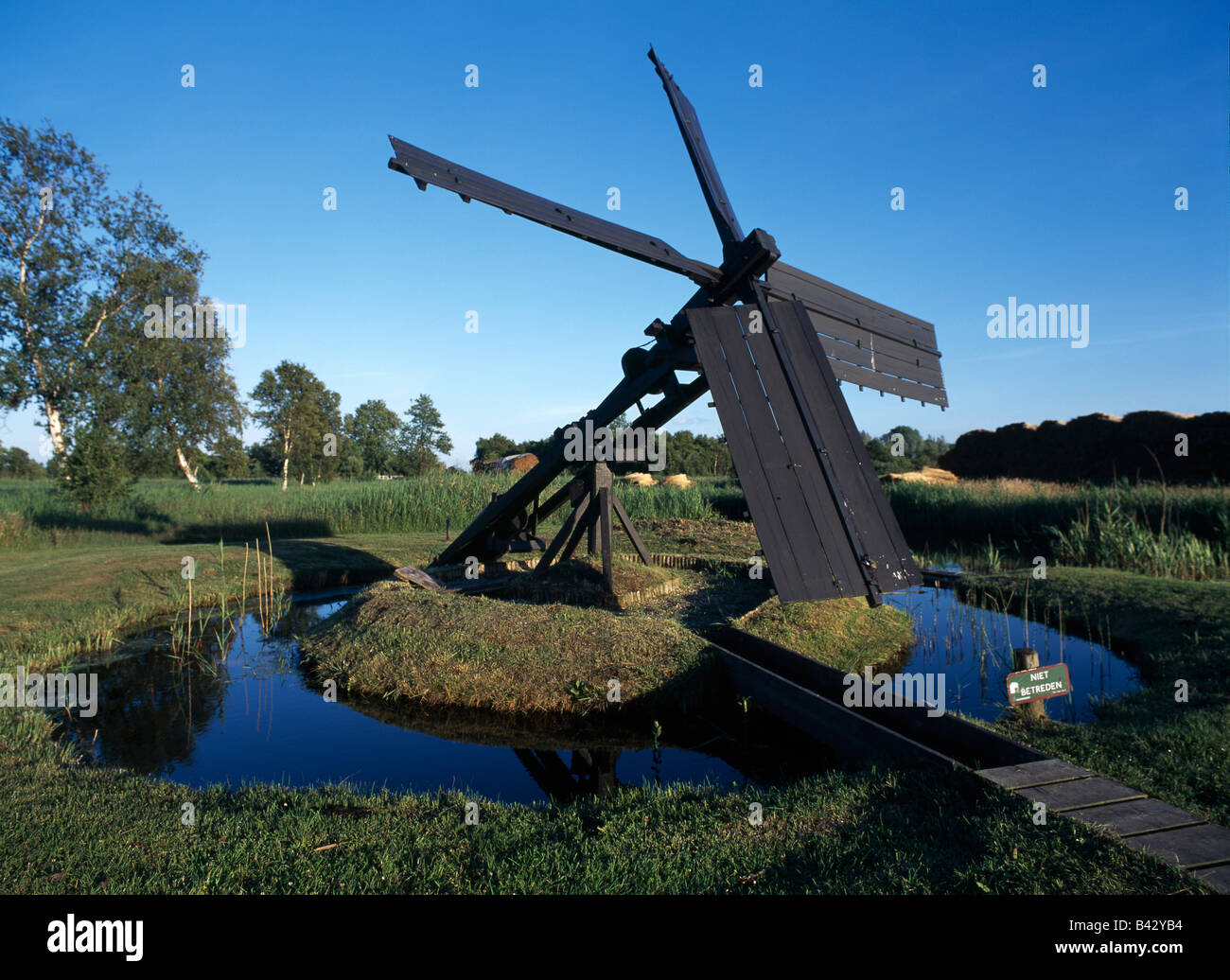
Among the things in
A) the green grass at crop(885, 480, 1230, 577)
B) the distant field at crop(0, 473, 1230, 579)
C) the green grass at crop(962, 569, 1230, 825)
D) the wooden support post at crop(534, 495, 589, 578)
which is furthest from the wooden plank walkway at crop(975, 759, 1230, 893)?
the green grass at crop(885, 480, 1230, 577)

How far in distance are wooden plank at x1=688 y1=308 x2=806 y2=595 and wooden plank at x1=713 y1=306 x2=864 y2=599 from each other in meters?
0.06

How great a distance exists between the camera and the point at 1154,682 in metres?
7.36

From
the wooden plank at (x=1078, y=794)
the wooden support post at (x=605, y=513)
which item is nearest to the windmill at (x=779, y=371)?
the wooden support post at (x=605, y=513)

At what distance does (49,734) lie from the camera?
21.0 ft

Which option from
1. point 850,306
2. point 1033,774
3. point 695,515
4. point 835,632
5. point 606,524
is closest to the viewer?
point 1033,774

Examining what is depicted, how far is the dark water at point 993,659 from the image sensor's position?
711 cm

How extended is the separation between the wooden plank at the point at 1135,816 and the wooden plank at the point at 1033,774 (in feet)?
0.97

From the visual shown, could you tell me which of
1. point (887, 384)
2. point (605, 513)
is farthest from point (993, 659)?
point (605, 513)

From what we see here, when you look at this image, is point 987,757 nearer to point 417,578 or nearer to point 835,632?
point 835,632

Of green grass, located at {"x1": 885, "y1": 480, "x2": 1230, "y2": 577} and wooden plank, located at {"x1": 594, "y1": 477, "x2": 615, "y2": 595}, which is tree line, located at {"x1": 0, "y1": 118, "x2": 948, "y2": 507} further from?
wooden plank, located at {"x1": 594, "y1": 477, "x2": 615, "y2": 595}

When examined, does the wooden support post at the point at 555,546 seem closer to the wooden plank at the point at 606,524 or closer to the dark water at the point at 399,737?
the wooden plank at the point at 606,524

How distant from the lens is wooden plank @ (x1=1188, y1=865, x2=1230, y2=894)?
2.95 metres

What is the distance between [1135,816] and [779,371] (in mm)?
4124
